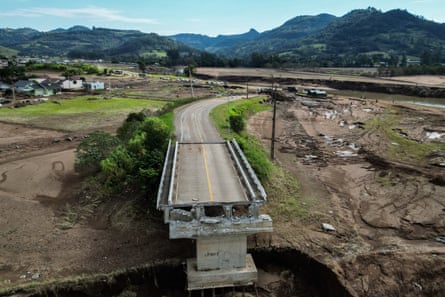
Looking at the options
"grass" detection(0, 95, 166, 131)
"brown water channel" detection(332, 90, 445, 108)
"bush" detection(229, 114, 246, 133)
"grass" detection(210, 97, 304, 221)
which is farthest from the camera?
"brown water channel" detection(332, 90, 445, 108)

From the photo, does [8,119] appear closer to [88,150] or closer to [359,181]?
[88,150]

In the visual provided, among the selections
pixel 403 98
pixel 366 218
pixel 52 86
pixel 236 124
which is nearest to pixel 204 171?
pixel 366 218

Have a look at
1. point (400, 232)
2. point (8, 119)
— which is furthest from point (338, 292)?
point (8, 119)

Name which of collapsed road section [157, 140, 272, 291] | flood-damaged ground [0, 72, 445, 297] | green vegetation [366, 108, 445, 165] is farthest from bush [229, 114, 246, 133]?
collapsed road section [157, 140, 272, 291]

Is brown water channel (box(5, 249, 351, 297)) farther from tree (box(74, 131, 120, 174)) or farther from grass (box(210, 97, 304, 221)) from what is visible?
tree (box(74, 131, 120, 174))

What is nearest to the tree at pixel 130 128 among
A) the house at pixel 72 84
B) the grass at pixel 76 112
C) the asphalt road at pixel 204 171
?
the asphalt road at pixel 204 171

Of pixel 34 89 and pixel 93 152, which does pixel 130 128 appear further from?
pixel 34 89

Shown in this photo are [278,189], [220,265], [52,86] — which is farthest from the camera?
[52,86]
